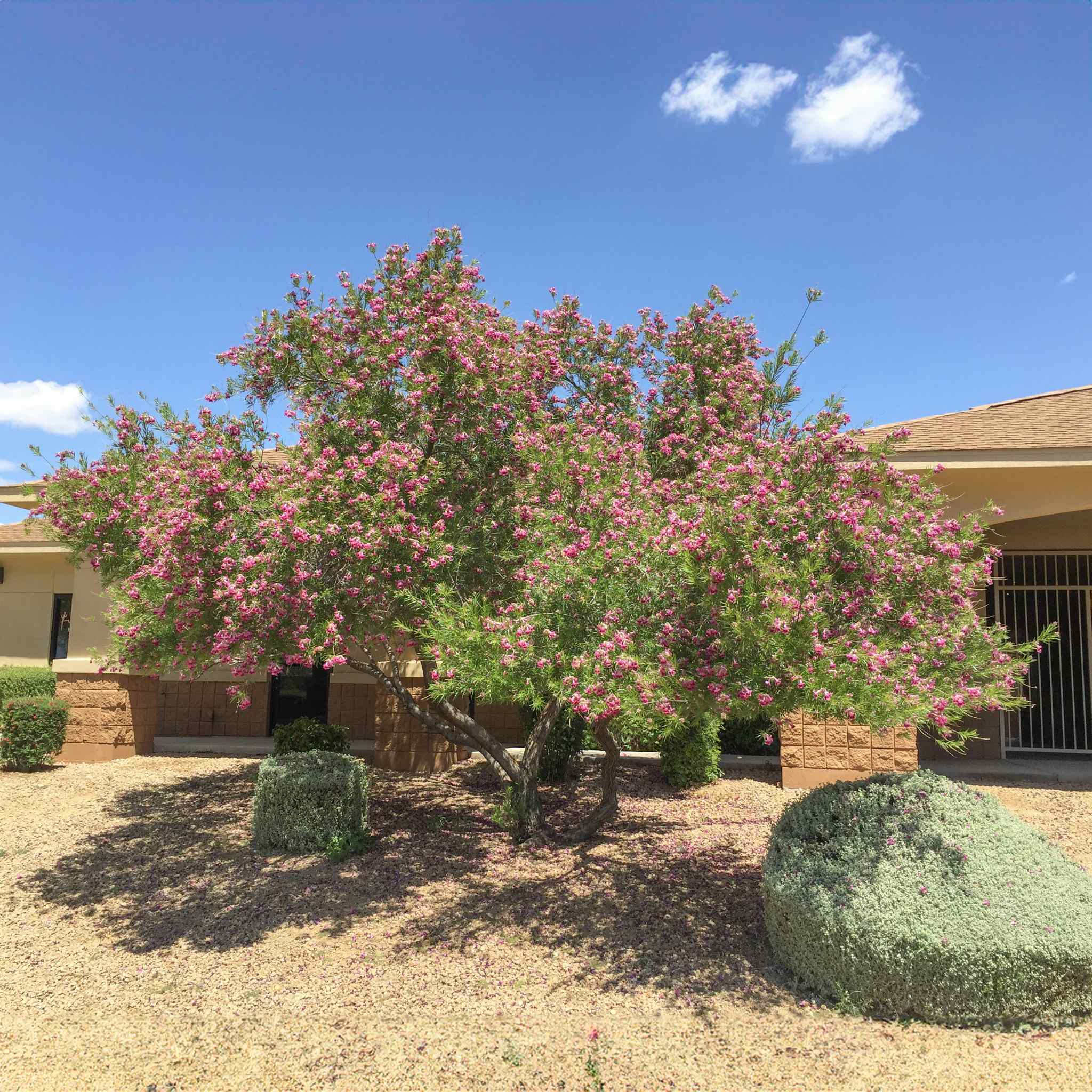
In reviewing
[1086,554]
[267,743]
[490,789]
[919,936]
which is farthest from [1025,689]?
[267,743]

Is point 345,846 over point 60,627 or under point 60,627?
under

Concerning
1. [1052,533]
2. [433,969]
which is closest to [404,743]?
[433,969]

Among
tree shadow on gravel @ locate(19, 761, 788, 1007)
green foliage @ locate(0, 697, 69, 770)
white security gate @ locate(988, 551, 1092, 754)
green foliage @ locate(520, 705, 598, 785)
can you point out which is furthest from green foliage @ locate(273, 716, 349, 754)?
white security gate @ locate(988, 551, 1092, 754)

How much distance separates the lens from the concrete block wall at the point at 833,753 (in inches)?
400

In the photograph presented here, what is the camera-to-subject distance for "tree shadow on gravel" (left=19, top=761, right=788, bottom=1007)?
5879mm

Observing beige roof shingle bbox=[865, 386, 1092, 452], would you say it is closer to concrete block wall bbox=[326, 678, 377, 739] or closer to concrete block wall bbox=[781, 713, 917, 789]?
concrete block wall bbox=[781, 713, 917, 789]

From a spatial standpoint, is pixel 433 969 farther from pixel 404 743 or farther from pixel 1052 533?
pixel 1052 533

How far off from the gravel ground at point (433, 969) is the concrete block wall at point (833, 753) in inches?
44.2

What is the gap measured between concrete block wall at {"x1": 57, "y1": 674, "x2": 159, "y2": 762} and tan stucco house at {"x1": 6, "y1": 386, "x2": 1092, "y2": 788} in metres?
0.02

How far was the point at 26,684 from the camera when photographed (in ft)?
45.1

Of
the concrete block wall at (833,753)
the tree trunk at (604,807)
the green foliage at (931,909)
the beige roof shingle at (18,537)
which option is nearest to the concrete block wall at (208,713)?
the beige roof shingle at (18,537)

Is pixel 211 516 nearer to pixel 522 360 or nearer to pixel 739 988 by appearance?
pixel 522 360

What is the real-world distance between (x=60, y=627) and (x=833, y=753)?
16.7 meters

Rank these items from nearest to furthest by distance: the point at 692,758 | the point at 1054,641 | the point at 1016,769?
the point at 692,758 < the point at 1016,769 < the point at 1054,641
